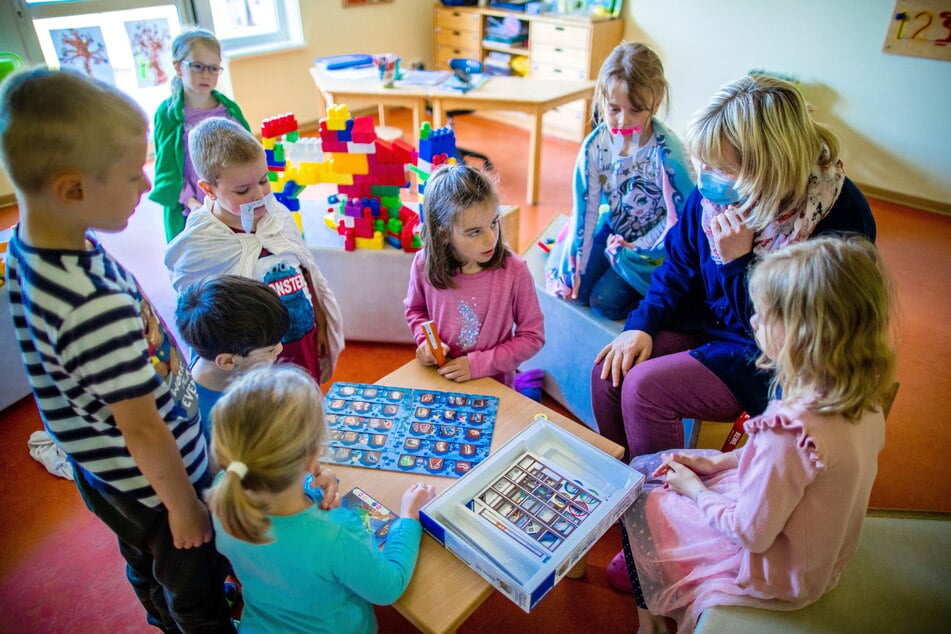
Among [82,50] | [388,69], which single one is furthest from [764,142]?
[82,50]

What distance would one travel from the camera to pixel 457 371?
167cm

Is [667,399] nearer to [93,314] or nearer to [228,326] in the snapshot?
[228,326]

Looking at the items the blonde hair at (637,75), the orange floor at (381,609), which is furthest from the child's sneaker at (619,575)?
the blonde hair at (637,75)

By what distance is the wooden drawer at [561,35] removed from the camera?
4.67m

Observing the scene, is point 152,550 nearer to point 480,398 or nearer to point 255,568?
point 255,568

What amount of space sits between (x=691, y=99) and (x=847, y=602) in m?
4.16

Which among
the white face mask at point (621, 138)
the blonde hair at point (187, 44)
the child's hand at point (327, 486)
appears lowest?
the child's hand at point (327, 486)

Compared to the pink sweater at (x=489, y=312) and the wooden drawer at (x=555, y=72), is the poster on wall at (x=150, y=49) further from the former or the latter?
the pink sweater at (x=489, y=312)

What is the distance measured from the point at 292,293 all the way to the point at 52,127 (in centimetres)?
93

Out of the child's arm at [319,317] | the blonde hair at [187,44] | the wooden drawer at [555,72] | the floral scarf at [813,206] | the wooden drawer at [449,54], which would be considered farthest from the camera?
the wooden drawer at [449,54]

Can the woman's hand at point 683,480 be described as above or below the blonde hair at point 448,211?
below

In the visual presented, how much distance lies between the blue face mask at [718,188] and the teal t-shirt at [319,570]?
1085mm

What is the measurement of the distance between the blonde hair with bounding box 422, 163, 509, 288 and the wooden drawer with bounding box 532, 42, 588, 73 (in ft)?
11.5

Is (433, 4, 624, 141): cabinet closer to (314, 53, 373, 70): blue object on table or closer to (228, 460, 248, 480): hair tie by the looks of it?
(314, 53, 373, 70): blue object on table
